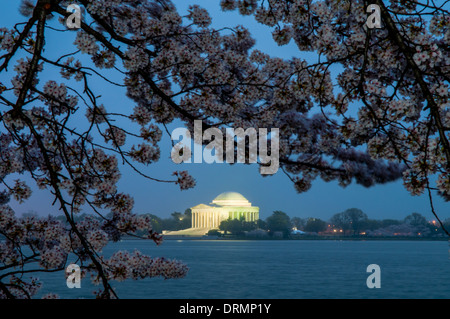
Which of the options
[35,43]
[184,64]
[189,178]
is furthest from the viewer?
[184,64]

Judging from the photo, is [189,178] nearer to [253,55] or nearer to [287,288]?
[253,55]

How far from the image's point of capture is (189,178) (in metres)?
8.33

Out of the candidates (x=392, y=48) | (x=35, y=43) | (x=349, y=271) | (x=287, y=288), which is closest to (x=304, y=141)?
(x=392, y=48)

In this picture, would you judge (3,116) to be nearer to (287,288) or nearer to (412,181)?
(412,181)

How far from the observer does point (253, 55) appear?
34.0 ft

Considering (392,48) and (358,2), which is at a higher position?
(358,2)

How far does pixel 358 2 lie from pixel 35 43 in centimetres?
451

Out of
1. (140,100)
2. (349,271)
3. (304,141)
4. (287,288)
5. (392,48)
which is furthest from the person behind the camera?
(349,271)

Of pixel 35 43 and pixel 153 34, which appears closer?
pixel 35 43

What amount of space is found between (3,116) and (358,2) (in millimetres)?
5400

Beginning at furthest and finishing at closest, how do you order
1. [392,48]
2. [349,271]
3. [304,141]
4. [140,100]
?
[349,271] < [304,141] < [140,100] < [392,48]

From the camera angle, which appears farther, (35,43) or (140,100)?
(140,100)
